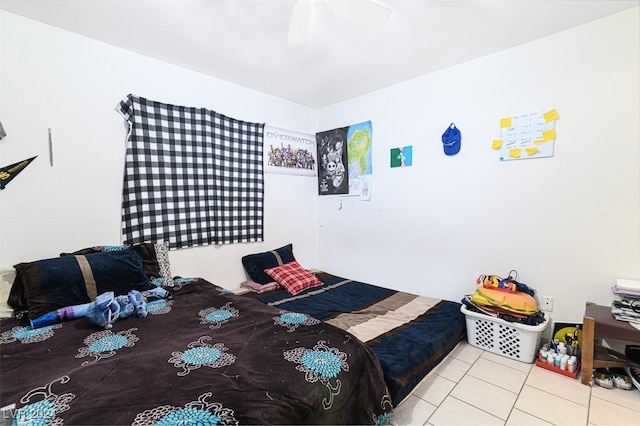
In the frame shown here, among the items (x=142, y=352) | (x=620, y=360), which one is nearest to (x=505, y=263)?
(x=620, y=360)

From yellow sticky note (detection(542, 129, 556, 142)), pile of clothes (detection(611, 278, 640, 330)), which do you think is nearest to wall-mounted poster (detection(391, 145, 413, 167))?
yellow sticky note (detection(542, 129, 556, 142))

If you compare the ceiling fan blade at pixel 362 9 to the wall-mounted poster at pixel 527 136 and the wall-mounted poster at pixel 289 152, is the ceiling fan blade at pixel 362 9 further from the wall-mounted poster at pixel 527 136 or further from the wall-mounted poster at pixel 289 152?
the wall-mounted poster at pixel 289 152

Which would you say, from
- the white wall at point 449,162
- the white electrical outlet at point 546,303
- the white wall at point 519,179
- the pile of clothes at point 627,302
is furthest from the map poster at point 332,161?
the pile of clothes at point 627,302

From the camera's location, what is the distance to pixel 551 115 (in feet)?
6.64

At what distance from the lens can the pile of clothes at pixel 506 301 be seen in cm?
196

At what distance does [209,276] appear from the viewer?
267 cm

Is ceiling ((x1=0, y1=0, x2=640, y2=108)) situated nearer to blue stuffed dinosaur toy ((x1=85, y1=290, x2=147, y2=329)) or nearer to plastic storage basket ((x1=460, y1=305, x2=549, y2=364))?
blue stuffed dinosaur toy ((x1=85, y1=290, x2=147, y2=329))

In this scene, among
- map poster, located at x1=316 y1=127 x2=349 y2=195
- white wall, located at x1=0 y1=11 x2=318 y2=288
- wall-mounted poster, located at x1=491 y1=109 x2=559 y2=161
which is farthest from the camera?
map poster, located at x1=316 y1=127 x2=349 y2=195

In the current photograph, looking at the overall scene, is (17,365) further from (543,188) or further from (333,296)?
(543,188)

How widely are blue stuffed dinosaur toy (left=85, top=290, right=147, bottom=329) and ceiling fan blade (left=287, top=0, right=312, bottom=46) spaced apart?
1829 millimetres

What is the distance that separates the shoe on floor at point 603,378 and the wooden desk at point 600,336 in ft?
0.18

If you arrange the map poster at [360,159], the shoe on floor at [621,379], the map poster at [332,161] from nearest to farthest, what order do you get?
the shoe on floor at [621,379] < the map poster at [360,159] < the map poster at [332,161]

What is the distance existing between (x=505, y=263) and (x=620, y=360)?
0.82 m

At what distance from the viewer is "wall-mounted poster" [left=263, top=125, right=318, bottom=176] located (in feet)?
10.3
